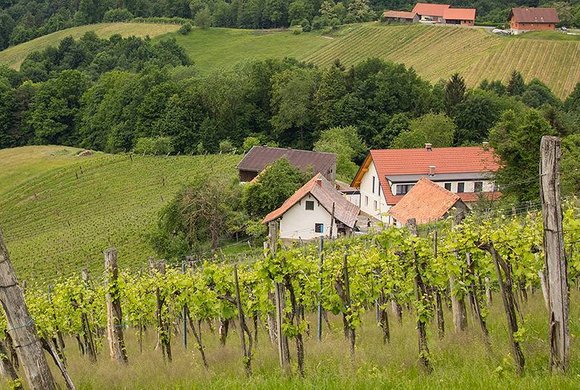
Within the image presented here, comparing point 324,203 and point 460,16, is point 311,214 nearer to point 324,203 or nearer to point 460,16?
point 324,203

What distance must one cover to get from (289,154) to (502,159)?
65.4 ft

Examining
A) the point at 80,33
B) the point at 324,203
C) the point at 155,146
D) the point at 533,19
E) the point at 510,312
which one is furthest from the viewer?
the point at 80,33

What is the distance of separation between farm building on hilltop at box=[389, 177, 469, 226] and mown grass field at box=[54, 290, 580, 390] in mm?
23278

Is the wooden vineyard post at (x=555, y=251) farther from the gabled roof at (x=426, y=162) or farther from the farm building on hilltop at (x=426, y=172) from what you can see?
the gabled roof at (x=426, y=162)

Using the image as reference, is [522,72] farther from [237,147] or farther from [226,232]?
[226,232]

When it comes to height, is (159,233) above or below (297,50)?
below

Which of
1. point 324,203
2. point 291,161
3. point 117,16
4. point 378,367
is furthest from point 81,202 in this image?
point 117,16

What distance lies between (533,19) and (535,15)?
1.00 meters

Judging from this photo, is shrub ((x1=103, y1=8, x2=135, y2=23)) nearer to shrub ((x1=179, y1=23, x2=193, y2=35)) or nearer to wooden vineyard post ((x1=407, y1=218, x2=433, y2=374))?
shrub ((x1=179, y1=23, x2=193, y2=35))

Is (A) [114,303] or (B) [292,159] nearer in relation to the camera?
(A) [114,303]

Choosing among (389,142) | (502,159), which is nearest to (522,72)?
(389,142)

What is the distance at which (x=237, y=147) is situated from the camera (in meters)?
71.6

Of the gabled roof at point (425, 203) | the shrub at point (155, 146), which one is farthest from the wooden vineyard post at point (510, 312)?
the shrub at point (155, 146)

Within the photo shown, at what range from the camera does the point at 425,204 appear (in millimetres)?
37969
